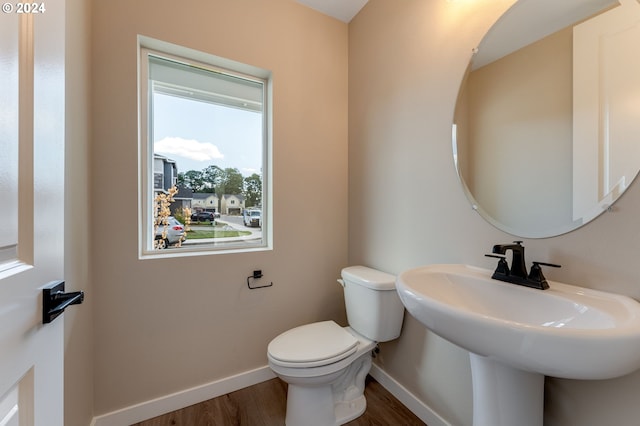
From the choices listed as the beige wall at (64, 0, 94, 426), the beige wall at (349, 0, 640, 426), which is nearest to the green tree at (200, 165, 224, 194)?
the beige wall at (64, 0, 94, 426)

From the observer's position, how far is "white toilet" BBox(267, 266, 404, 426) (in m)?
1.22

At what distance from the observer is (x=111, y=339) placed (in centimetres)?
130

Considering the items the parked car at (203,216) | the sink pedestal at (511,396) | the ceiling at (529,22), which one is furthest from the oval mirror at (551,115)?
the parked car at (203,216)

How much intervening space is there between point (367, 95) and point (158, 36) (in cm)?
126

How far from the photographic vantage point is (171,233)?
1558 mm

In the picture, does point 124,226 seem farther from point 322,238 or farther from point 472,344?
point 472,344

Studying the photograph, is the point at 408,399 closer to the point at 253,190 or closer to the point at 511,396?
the point at 511,396

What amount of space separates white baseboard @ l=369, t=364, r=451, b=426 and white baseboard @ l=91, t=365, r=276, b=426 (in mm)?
705

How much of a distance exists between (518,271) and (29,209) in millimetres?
1334

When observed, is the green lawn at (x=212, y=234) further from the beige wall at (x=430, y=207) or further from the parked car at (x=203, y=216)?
the beige wall at (x=430, y=207)

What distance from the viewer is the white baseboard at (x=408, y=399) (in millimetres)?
1298

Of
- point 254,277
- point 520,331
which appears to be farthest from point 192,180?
point 520,331

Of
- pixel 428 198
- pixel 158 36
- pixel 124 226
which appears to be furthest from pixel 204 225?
pixel 428 198

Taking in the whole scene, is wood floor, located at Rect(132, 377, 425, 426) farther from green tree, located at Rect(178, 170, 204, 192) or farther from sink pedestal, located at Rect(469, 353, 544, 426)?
green tree, located at Rect(178, 170, 204, 192)
